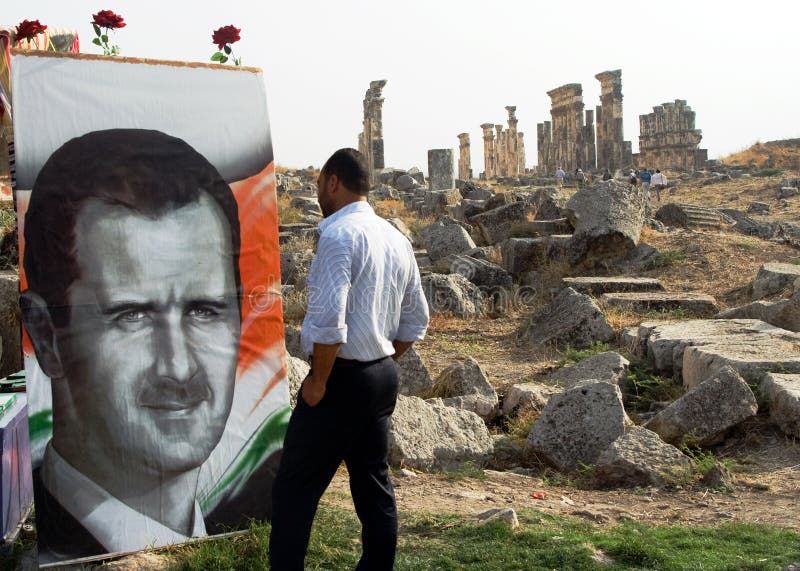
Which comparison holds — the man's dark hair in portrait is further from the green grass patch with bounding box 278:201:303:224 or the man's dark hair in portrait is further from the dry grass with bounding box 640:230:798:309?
the green grass patch with bounding box 278:201:303:224

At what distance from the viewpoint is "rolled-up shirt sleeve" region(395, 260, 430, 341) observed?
3.63m

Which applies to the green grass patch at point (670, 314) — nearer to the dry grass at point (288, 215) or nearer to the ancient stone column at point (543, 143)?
the dry grass at point (288, 215)

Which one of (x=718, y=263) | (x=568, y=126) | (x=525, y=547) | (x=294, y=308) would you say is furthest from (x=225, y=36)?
(x=568, y=126)

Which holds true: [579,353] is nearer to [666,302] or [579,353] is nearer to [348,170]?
[666,302]

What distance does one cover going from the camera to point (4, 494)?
397 cm

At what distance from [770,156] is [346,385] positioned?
1627 inches

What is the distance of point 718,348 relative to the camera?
7.59 m

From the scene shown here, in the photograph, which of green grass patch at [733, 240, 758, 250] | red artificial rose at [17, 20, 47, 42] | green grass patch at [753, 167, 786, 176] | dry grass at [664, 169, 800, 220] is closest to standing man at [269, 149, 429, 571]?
red artificial rose at [17, 20, 47, 42]

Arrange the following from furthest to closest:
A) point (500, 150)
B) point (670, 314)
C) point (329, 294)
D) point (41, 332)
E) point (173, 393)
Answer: point (500, 150) < point (670, 314) < point (173, 393) < point (41, 332) < point (329, 294)

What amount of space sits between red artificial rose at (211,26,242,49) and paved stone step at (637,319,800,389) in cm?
451

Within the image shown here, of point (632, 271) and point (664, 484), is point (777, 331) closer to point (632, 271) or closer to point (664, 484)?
point (664, 484)

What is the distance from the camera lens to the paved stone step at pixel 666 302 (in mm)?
10578

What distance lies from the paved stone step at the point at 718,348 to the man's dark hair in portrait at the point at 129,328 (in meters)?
4.38

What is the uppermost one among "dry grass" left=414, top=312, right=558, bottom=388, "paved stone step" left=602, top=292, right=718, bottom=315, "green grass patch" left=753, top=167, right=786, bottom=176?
"green grass patch" left=753, top=167, right=786, bottom=176
